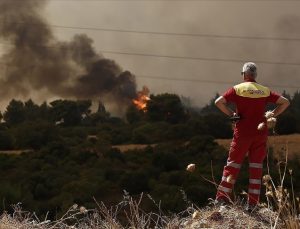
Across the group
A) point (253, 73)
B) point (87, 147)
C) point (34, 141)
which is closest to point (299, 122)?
point (87, 147)

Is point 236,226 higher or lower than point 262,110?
lower

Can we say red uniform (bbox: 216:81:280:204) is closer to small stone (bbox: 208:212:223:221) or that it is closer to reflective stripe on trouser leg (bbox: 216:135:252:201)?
reflective stripe on trouser leg (bbox: 216:135:252:201)

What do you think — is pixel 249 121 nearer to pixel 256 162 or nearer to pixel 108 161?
pixel 256 162

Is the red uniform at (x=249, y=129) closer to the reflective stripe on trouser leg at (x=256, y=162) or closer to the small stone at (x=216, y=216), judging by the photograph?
the reflective stripe on trouser leg at (x=256, y=162)

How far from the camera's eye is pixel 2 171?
42000 millimetres

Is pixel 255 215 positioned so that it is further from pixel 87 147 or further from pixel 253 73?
pixel 87 147

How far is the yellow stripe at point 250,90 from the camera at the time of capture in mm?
7496

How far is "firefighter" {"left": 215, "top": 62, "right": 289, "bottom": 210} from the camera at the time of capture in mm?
7496

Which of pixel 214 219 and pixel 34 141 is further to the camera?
pixel 34 141

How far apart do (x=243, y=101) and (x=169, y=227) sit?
236 centimetres

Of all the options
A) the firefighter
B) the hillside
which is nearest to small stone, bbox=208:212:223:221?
the hillside

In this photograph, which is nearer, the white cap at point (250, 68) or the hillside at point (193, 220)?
the hillside at point (193, 220)

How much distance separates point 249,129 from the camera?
7512 mm

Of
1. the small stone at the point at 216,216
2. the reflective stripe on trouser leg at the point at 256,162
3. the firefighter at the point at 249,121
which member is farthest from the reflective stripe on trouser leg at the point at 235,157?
the small stone at the point at 216,216
